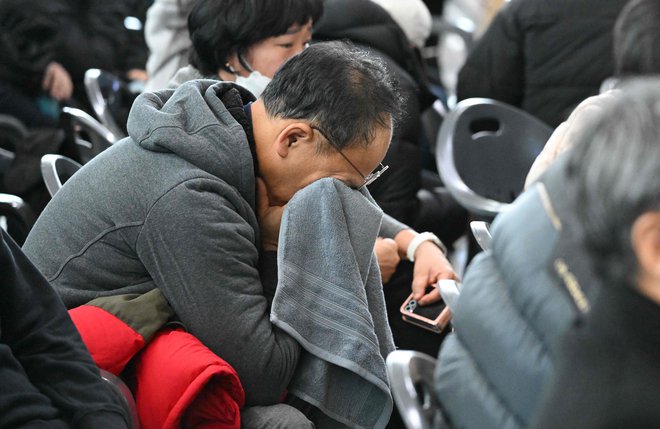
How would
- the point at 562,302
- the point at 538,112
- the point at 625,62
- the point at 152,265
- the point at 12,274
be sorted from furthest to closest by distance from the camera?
the point at 538,112, the point at 152,265, the point at 625,62, the point at 12,274, the point at 562,302

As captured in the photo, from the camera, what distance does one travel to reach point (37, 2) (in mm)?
4656

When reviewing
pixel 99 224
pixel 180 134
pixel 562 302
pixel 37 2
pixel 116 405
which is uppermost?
pixel 562 302

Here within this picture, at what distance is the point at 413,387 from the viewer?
4.43ft

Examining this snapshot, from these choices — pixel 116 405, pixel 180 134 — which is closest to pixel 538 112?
pixel 180 134

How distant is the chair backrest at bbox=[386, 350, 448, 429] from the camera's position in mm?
1326

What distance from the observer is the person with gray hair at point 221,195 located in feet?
5.73

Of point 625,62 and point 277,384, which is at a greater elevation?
point 625,62

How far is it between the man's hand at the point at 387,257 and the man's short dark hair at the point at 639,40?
0.80 metres

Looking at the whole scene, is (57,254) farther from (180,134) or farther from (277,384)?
(277,384)

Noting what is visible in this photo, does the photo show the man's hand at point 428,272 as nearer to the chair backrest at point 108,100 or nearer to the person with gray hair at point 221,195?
the person with gray hair at point 221,195

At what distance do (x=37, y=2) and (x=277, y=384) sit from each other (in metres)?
3.40

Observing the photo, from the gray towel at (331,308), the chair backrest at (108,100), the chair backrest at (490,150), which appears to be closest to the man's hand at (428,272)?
the gray towel at (331,308)

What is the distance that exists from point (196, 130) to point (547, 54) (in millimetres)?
1891

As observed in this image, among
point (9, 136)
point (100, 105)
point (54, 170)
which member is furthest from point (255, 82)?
point (9, 136)
